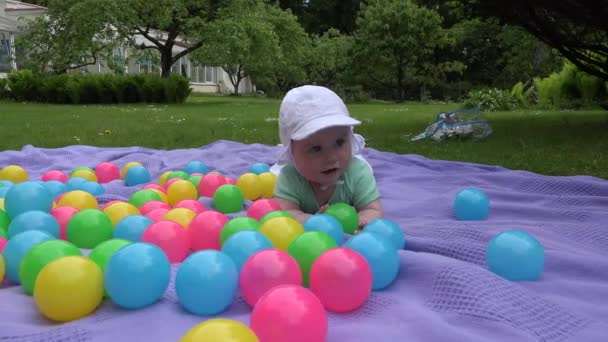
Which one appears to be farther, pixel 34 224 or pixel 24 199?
pixel 24 199

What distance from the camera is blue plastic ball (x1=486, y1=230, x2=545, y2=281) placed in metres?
1.79

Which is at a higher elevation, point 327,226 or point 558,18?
point 558,18

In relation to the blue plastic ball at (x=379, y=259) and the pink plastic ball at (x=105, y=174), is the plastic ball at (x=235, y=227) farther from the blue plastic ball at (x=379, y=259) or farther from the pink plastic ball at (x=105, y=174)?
the pink plastic ball at (x=105, y=174)

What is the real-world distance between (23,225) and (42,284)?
839 mm

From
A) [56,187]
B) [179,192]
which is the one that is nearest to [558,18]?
[179,192]

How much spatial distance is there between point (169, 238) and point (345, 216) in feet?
2.45

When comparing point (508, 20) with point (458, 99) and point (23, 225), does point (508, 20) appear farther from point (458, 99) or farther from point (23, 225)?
point (458, 99)

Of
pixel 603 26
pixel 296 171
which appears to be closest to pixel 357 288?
pixel 296 171

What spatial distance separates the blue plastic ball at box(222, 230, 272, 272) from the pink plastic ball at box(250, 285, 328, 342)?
45cm

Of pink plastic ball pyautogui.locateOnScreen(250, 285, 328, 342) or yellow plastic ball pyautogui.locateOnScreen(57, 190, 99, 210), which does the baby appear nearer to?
yellow plastic ball pyautogui.locateOnScreen(57, 190, 99, 210)

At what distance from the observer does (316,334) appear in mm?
1311

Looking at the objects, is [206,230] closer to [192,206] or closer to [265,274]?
[192,206]

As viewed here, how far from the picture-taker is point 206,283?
1.52 m

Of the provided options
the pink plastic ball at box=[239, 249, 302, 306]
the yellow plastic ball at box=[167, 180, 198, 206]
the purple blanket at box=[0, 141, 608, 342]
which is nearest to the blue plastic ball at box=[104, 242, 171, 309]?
the purple blanket at box=[0, 141, 608, 342]
